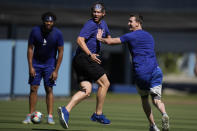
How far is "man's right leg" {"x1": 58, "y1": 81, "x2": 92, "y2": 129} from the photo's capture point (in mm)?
8648

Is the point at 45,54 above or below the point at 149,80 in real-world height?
above

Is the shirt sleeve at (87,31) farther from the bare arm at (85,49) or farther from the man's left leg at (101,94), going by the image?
the man's left leg at (101,94)

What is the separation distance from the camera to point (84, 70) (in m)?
9.21

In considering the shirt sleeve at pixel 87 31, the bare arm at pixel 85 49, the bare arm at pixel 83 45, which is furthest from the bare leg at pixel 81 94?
the shirt sleeve at pixel 87 31

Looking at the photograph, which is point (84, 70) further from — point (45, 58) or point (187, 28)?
point (187, 28)

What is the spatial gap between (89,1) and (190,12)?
6696 mm

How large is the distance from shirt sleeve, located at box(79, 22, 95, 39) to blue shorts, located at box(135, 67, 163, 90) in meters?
1.16

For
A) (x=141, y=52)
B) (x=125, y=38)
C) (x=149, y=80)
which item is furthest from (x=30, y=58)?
(x=149, y=80)

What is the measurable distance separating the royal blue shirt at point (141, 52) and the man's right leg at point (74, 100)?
0.92 m

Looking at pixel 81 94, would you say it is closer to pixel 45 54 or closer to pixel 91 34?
pixel 91 34

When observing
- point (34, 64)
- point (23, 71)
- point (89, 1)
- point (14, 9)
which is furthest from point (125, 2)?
point (34, 64)

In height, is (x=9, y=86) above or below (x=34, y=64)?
below

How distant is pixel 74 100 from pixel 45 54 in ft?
4.89

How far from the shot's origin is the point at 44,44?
1006cm
